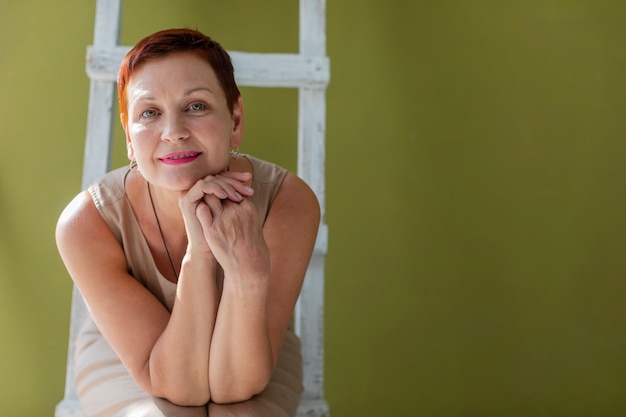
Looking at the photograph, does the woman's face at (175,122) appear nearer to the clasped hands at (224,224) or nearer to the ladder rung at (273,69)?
the clasped hands at (224,224)

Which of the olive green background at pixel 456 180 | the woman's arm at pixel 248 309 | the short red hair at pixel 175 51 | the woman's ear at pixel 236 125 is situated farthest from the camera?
the olive green background at pixel 456 180

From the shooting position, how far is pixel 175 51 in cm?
129

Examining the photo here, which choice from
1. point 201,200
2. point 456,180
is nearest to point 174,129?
point 201,200

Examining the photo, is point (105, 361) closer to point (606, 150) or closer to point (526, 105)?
point (526, 105)

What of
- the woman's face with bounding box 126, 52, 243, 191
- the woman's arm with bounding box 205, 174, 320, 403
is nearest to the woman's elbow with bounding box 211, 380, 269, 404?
the woman's arm with bounding box 205, 174, 320, 403

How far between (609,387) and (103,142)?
1759 millimetres

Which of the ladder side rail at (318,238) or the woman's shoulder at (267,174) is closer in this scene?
the woman's shoulder at (267,174)

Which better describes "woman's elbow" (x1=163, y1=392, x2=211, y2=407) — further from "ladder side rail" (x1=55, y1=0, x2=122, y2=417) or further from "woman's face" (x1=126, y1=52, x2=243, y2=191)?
"ladder side rail" (x1=55, y1=0, x2=122, y2=417)

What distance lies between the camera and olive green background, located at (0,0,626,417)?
2.16 meters

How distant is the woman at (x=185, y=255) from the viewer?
1.21 metres

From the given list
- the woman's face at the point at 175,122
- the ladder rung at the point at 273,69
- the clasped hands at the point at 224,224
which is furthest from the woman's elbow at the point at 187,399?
the ladder rung at the point at 273,69

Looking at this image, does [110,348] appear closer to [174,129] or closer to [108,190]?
[108,190]

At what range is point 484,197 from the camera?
2236 millimetres

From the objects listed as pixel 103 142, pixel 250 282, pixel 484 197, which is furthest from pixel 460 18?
pixel 250 282
